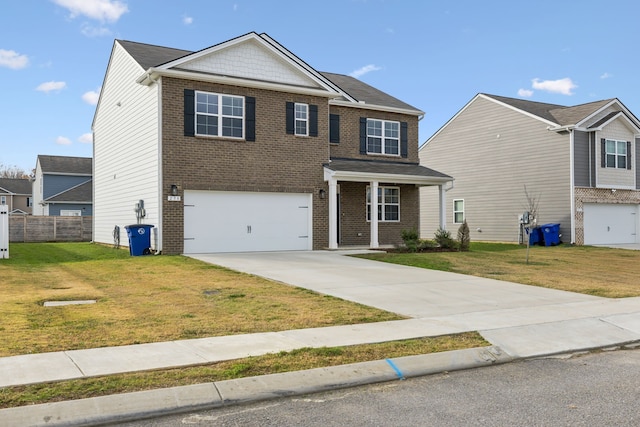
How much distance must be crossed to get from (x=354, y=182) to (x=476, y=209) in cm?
1065

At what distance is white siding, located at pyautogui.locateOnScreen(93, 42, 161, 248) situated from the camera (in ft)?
60.6

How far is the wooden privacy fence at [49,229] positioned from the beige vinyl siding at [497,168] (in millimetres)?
19092

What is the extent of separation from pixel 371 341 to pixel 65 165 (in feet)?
145

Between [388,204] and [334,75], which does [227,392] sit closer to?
[388,204]

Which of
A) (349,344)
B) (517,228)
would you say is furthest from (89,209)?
(349,344)

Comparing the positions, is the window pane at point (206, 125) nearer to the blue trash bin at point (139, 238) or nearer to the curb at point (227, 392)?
the blue trash bin at point (139, 238)

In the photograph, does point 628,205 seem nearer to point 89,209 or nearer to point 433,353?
point 433,353

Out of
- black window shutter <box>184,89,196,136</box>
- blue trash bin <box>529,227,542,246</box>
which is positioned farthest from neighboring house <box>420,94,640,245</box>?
black window shutter <box>184,89,196,136</box>

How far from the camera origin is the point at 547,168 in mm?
27297

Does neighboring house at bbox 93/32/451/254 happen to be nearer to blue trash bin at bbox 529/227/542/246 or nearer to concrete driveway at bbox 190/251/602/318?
concrete driveway at bbox 190/251/602/318

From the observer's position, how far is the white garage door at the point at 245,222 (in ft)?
60.3

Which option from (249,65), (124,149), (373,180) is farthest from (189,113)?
(373,180)

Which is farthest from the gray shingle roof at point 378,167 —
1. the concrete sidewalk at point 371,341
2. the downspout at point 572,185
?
the concrete sidewalk at point 371,341

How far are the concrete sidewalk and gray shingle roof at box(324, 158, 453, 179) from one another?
27.1ft
